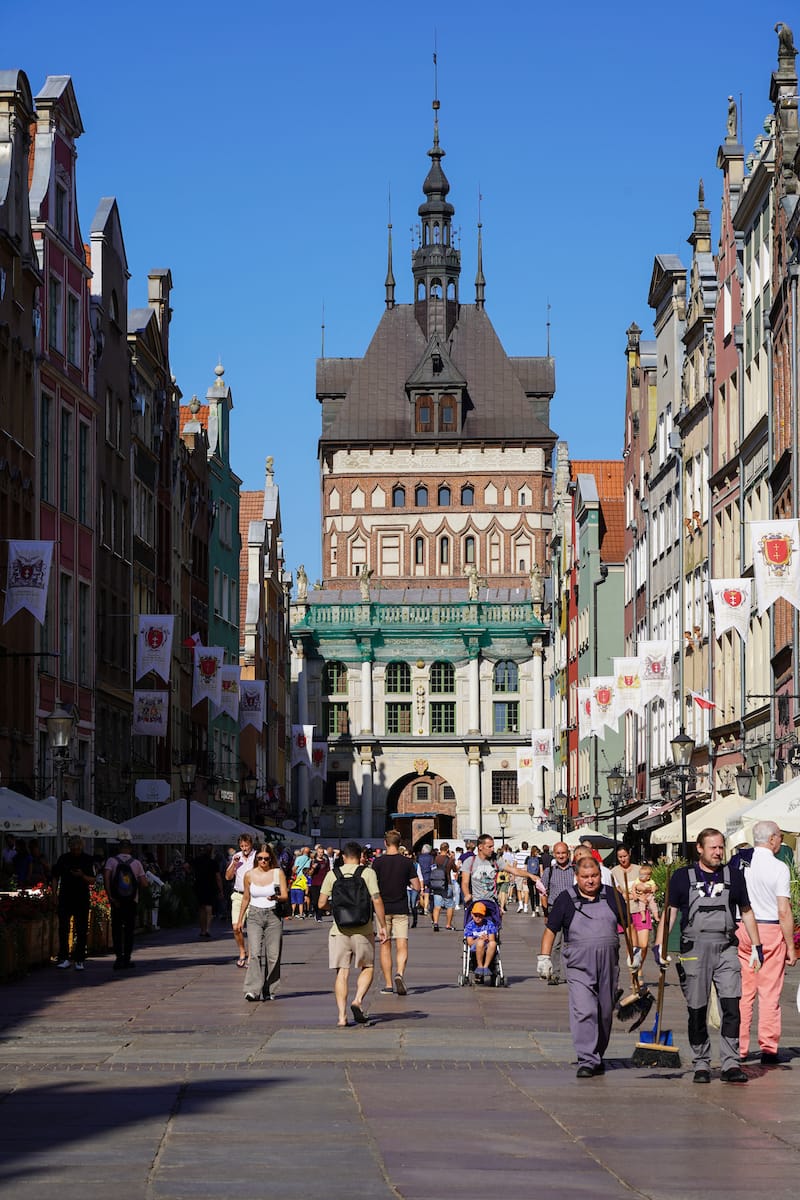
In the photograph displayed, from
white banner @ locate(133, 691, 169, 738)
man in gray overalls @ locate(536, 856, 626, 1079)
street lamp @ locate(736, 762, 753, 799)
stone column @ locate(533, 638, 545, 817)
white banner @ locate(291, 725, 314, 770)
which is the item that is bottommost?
man in gray overalls @ locate(536, 856, 626, 1079)

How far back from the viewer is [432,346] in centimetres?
13400

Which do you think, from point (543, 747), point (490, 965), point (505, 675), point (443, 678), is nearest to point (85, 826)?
point (490, 965)

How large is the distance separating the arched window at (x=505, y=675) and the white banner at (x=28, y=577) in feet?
262

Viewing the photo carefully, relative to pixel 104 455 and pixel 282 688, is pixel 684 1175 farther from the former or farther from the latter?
pixel 282 688

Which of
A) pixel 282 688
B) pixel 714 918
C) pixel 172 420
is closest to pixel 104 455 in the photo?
pixel 172 420

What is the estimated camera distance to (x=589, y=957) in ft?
51.2

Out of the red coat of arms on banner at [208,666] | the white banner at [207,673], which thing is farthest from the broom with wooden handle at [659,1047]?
the red coat of arms on banner at [208,666]

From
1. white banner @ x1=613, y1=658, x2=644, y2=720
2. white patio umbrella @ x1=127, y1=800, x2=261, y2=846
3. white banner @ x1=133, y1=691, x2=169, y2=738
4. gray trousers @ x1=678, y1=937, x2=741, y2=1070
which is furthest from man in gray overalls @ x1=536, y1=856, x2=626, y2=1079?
white banner @ x1=133, y1=691, x2=169, y2=738

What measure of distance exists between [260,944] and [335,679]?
95929 mm

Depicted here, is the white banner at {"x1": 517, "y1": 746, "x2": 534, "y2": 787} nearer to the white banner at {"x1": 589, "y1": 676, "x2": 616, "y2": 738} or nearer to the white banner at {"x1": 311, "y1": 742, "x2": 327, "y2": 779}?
the white banner at {"x1": 311, "y1": 742, "x2": 327, "y2": 779}

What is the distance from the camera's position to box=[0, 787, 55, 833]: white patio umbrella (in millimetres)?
30781

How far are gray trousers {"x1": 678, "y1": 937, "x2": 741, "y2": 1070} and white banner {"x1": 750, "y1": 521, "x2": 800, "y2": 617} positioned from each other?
65.8 ft

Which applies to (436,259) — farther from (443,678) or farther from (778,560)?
(778,560)

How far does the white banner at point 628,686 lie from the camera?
174 ft
